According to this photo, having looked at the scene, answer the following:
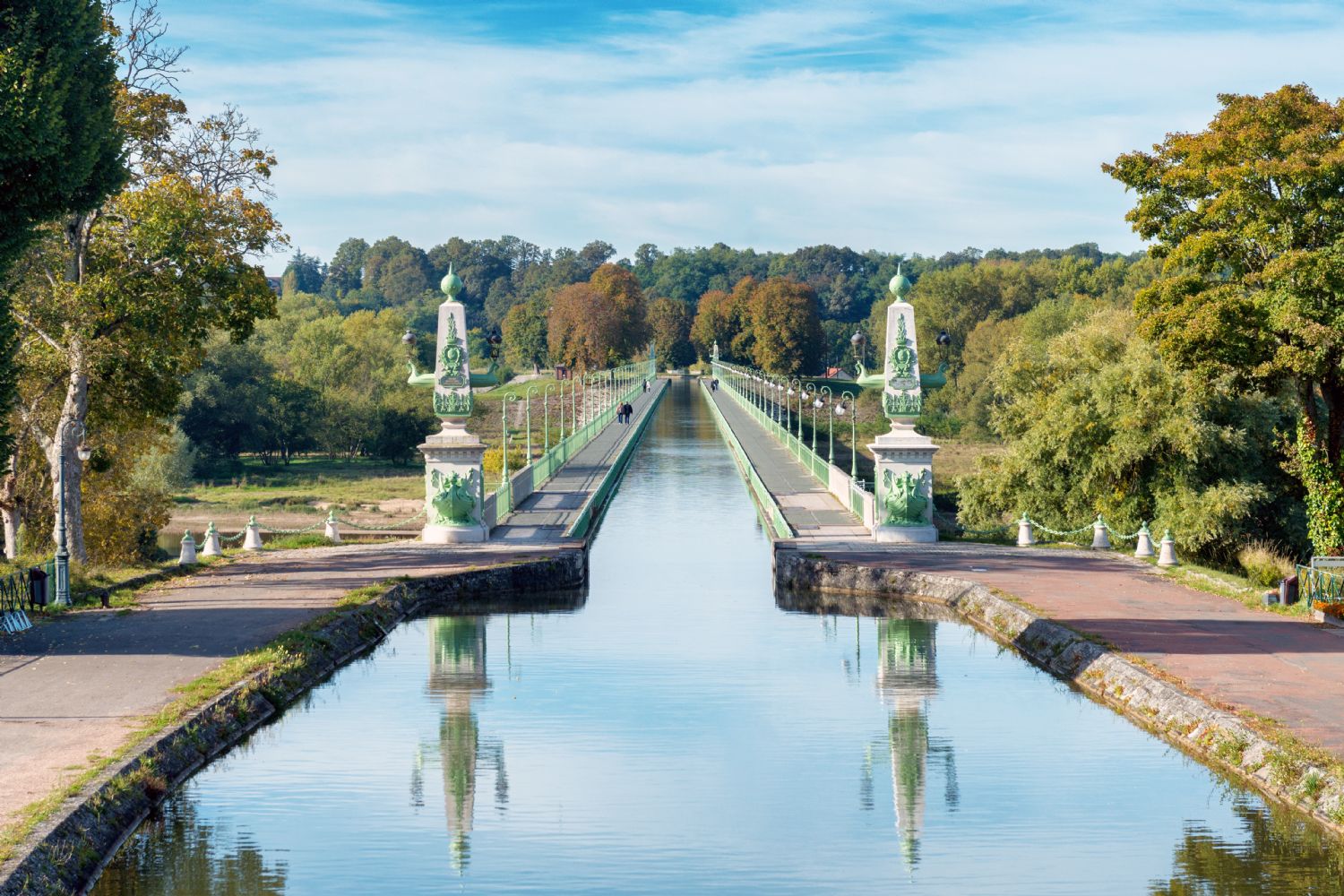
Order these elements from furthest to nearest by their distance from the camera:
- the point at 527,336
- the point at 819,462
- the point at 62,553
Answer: the point at 527,336 → the point at 819,462 → the point at 62,553

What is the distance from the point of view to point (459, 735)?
15.7m

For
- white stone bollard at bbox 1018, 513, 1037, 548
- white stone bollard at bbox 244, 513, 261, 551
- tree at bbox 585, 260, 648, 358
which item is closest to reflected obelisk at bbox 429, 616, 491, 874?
white stone bollard at bbox 244, 513, 261, 551

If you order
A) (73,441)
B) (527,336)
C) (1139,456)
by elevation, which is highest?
(527,336)

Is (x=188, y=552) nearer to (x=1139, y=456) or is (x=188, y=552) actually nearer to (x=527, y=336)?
(x=1139, y=456)

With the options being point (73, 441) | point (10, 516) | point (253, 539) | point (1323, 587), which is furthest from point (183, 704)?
point (10, 516)

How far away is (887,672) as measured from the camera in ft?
63.1

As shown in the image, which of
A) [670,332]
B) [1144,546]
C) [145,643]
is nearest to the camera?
[145,643]

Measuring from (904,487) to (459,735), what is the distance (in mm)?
14596

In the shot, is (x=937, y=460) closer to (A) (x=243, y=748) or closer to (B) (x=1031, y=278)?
(B) (x=1031, y=278)

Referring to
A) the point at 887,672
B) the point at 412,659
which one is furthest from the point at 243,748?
the point at 887,672

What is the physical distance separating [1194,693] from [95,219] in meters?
20.1

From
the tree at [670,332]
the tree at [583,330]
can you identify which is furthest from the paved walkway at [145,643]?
the tree at [670,332]

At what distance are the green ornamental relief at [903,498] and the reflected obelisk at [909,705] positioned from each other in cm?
617

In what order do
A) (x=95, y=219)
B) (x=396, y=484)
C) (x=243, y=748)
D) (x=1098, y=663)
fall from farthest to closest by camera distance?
(x=396, y=484) → (x=95, y=219) → (x=1098, y=663) → (x=243, y=748)
